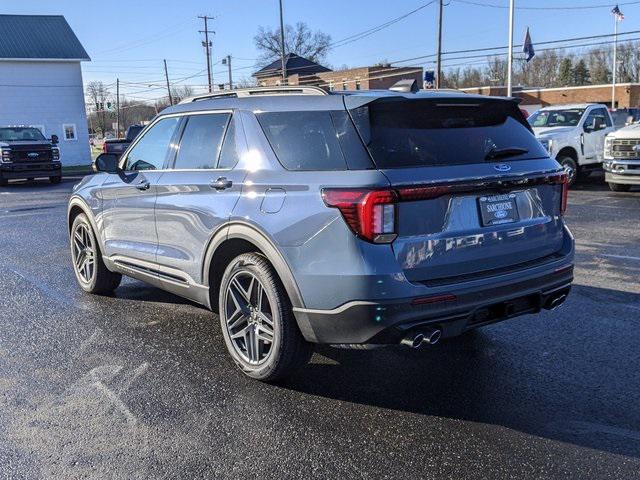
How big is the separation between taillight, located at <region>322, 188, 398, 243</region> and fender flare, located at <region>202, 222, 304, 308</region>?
0.55 m

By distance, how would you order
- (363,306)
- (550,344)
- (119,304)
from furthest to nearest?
(119,304) < (550,344) < (363,306)

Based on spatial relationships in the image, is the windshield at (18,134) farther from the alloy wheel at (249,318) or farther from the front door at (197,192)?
the alloy wheel at (249,318)

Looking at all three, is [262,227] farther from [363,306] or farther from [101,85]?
[101,85]

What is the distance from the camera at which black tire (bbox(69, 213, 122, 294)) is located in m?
6.11

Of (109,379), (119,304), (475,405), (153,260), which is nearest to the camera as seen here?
(475,405)

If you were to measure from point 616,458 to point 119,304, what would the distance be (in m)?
4.56

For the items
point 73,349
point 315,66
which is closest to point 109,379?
point 73,349

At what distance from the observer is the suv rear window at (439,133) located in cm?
350

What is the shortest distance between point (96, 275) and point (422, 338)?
13.0 ft

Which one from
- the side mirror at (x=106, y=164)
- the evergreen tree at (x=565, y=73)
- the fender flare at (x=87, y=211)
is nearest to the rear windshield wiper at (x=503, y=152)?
the side mirror at (x=106, y=164)

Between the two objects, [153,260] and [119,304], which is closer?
[153,260]

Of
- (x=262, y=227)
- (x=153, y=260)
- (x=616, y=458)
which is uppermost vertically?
(x=262, y=227)

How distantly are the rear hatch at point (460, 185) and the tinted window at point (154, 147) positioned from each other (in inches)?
79.6

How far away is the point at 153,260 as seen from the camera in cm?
507
